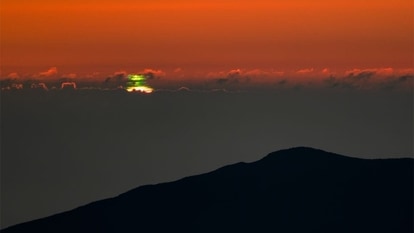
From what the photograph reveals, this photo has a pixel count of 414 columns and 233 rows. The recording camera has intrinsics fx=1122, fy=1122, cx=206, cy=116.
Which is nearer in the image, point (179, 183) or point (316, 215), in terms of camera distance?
point (316, 215)

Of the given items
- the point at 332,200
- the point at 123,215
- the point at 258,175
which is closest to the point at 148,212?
the point at 123,215

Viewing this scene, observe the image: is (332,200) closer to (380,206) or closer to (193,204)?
(380,206)

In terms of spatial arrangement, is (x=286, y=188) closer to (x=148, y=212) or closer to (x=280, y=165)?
(x=280, y=165)

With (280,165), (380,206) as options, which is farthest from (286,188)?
(380,206)

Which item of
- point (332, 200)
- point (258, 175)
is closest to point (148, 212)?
point (258, 175)

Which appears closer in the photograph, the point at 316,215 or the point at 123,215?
the point at 316,215
